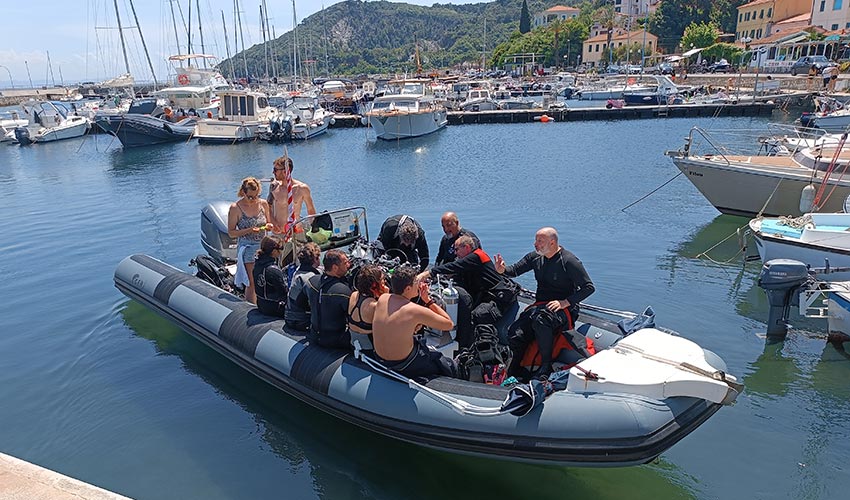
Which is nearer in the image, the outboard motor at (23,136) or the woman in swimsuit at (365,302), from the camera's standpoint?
the woman in swimsuit at (365,302)

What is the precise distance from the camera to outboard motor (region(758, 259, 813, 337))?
7.55 metres

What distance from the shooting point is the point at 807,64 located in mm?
49625

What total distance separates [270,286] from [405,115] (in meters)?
27.6

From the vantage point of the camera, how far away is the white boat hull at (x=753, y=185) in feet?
40.2

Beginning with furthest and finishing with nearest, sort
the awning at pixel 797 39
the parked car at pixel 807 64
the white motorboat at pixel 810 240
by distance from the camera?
the awning at pixel 797 39 < the parked car at pixel 807 64 < the white motorboat at pixel 810 240

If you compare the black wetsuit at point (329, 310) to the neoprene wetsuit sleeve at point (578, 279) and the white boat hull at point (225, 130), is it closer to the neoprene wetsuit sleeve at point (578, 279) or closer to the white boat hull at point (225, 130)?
the neoprene wetsuit sleeve at point (578, 279)

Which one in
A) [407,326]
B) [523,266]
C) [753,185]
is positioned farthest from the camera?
[753,185]

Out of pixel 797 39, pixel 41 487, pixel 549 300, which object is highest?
pixel 797 39

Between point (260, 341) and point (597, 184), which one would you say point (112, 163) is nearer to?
point (597, 184)

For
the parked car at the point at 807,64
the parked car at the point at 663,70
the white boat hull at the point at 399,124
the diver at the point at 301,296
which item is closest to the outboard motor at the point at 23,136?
the white boat hull at the point at 399,124

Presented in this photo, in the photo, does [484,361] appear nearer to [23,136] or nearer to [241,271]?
[241,271]

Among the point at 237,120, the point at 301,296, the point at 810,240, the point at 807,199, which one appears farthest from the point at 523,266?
the point at 237,120

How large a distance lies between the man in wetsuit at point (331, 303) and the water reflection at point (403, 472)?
1.06 m

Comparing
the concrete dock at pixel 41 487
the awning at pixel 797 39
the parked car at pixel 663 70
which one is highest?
the awning at pixel 797 39
